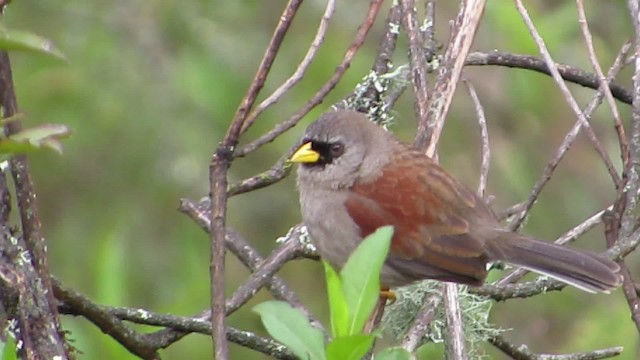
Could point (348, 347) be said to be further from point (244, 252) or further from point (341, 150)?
point (341, 150)

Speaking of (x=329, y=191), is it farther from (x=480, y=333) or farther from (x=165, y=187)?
(x=165, y=187)

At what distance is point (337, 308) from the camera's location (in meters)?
2.36

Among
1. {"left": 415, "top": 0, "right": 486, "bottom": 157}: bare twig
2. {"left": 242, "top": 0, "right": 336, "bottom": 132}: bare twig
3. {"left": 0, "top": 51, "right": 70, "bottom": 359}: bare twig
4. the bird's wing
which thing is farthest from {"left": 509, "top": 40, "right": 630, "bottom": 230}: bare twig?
{"left": 0, "top": 51, "right": 70, "bottom": 359}: bare twig

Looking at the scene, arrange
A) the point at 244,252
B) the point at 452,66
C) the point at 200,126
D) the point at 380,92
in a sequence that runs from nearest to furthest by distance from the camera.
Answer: the point at 452,66 → the point at 244,252 → the point at 380,92 → the point at 200,126

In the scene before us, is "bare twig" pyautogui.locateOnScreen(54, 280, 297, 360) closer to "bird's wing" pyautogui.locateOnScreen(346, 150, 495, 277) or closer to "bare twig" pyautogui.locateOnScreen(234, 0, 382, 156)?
"bare twig" pyautogui.locateOnScreen(234, 0, 382, 156)

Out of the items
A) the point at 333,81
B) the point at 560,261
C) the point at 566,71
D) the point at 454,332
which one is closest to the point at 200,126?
the point at 566,71

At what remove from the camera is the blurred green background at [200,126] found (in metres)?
5.11

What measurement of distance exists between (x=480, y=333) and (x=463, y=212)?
0.49 meters

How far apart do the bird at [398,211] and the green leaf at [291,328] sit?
64.7 inches

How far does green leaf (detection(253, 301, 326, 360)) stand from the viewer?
2105 millimetres

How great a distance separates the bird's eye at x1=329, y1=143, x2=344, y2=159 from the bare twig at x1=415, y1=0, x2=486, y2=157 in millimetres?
842

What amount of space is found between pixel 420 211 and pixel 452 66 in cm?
85

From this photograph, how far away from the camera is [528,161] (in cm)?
571

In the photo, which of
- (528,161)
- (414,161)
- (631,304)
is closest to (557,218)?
(528,161)
